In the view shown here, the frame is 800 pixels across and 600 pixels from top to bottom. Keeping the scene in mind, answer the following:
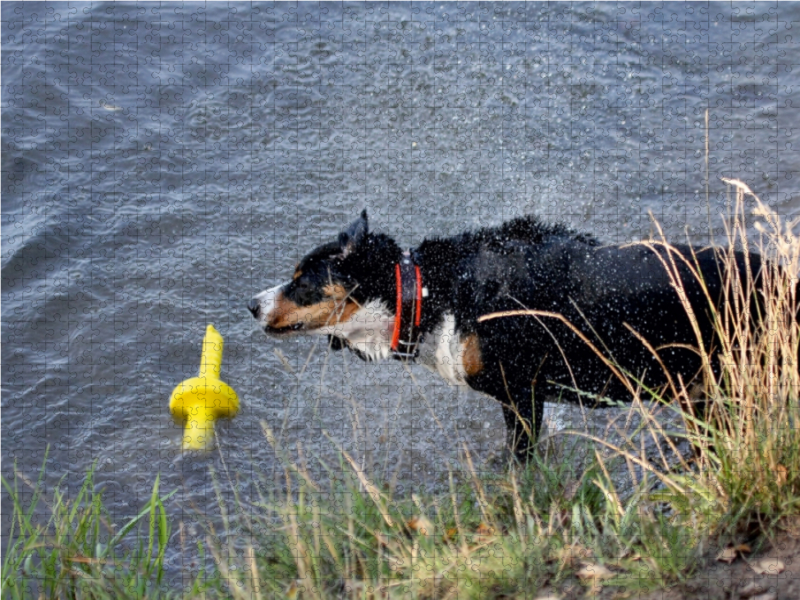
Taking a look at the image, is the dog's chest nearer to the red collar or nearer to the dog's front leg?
the red collar

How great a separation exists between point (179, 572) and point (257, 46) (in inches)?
193

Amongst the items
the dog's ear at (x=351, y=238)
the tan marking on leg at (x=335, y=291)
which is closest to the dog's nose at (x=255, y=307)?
the tan marking on leg at (x=335, y=291)

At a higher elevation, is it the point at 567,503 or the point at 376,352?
the point at 376,352

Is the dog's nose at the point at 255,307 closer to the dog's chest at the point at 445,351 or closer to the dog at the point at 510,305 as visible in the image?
the dog at the point at 510,305

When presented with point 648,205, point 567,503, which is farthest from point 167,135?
point 567,503

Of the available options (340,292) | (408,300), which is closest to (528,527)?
(408,300)

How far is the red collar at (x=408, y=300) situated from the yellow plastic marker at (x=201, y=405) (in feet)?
4.20

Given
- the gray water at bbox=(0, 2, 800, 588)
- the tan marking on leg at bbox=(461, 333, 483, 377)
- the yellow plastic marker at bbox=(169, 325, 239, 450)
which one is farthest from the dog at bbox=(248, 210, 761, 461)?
the yellow plastic marker at bbox=(169, 325, 239, 450)

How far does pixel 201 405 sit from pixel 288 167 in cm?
230

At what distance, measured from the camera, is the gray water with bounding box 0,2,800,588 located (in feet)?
16.8

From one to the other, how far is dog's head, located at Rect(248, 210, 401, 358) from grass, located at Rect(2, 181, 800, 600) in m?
0.99

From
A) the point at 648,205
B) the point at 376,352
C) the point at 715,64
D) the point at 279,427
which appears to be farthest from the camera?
the point at 715,64

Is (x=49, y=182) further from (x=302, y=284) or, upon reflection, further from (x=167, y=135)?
(x=302, y=284)

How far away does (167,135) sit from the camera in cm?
700
